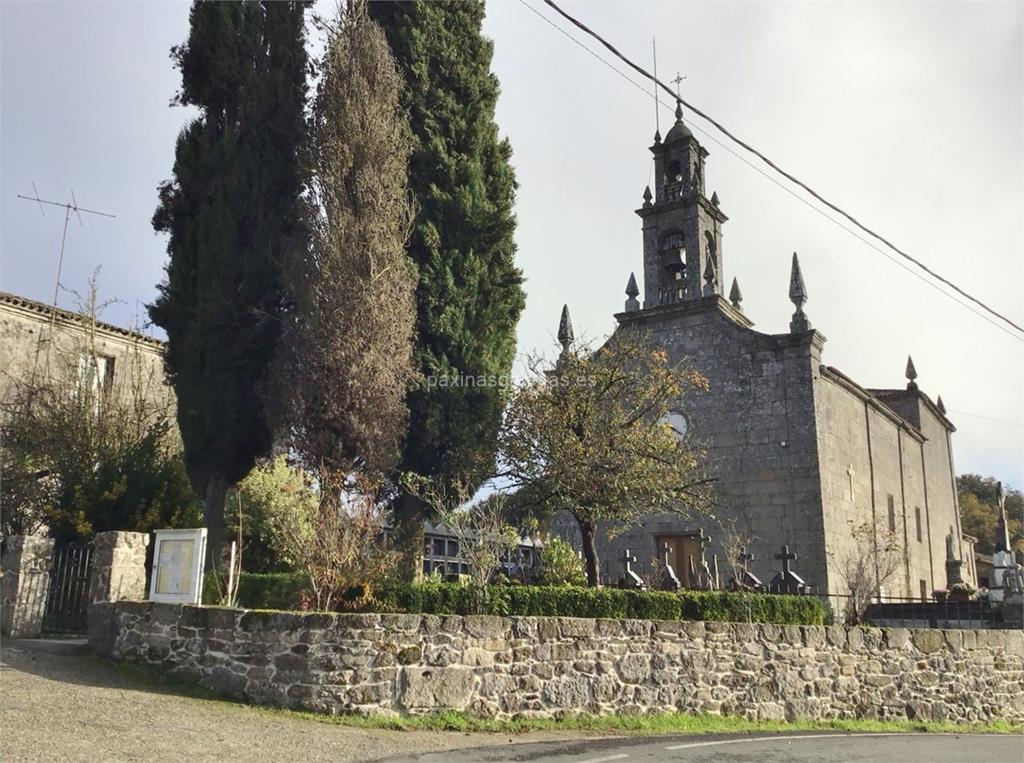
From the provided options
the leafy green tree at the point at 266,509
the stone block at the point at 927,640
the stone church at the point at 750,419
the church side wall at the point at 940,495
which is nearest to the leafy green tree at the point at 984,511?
the church side wall at the point at 940,495

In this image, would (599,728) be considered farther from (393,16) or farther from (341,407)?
(393,16)

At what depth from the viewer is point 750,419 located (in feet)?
82.6

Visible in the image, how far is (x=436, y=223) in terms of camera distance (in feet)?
53.3

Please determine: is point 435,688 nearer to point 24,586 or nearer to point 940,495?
point 24,586

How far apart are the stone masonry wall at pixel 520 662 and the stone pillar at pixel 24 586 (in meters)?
1.94

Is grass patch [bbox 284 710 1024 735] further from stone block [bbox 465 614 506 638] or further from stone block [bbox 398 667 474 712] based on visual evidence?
stone block [bbox 465 614 506 638]

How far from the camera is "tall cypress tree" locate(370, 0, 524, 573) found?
15.4 metres

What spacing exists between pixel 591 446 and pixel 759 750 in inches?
237

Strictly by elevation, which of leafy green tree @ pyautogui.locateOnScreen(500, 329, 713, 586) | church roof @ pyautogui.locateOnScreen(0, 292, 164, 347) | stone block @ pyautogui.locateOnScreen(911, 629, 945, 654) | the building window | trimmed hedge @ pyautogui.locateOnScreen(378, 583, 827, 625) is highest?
church roof @ pyautogui.locateOnScreen(0, 292, 164, 347)

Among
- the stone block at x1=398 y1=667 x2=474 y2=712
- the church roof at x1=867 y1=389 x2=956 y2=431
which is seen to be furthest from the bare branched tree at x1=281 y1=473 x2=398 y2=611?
the church roof at x1=867 y1=389 x2=956 y2=431

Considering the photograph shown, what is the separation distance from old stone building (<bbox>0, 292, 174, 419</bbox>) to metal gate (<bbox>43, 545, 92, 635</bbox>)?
10.5 m

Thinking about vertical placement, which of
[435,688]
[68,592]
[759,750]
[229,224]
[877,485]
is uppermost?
[229,224]

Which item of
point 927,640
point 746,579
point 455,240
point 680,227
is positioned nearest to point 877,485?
point 746,579

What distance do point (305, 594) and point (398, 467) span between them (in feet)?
14.7
